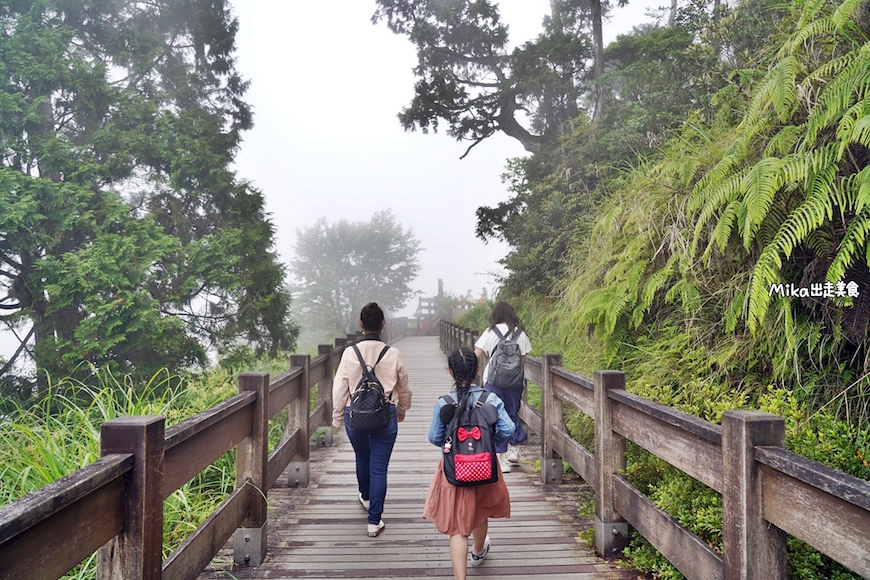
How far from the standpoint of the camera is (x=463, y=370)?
122 inches

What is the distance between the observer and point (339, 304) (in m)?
52.8

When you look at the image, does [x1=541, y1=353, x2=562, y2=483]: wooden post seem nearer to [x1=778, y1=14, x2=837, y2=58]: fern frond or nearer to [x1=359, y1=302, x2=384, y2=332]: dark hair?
[x1=359, y1=302, x2=384, y2=332]: dark hair

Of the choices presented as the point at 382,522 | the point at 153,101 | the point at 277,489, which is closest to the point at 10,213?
the point at 153,101

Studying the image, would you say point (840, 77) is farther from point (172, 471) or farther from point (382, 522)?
point (172, 471)

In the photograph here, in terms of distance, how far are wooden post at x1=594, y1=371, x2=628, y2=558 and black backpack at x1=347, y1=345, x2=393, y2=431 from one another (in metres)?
1.33

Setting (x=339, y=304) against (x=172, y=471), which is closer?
(x=172, y=471)

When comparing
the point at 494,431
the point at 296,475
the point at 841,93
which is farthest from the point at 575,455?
the point at 841,93

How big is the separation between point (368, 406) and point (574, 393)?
158 cm

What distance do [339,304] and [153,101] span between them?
40.4m

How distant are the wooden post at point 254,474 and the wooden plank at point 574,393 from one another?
2087 millimetres

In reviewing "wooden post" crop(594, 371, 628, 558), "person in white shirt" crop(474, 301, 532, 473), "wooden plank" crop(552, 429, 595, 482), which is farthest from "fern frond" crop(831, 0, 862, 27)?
"wooden plank" crop(552, 429, 595, 482)

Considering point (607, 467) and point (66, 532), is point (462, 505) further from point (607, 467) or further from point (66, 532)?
point (66, 532)

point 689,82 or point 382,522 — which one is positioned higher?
point 689,82

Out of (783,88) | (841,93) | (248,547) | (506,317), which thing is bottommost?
(248,547)
